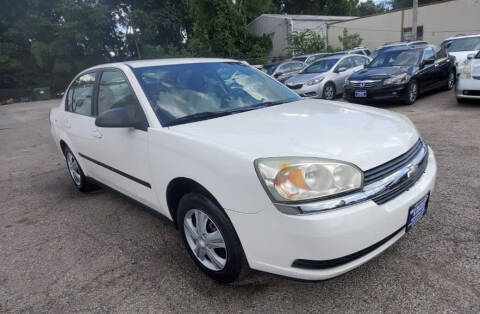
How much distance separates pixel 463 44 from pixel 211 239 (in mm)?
12515

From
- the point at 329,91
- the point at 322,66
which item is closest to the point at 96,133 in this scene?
the point at 329,91

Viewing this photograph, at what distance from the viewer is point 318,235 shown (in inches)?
67.4

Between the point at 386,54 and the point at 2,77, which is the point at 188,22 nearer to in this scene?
the point at 2,77

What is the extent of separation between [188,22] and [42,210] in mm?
36347

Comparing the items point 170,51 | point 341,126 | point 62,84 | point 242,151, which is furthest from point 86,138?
point 62,84

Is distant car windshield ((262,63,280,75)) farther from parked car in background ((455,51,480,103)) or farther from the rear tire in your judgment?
Result: the rear tire

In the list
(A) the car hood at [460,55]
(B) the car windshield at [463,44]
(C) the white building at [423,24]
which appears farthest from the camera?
(C) the white building at [423,24]

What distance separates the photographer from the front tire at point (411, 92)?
808 cm

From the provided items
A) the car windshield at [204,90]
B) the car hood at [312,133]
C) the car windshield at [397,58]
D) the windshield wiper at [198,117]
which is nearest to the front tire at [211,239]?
the car hood at [312,133]

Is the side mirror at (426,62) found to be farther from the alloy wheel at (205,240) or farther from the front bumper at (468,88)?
the alloy wheel at (205,240)

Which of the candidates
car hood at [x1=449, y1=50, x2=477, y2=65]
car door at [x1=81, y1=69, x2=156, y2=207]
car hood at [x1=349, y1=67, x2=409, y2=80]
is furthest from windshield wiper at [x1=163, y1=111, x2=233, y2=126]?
car hood at [x1=449, y1=50, x2=477, y2=65]

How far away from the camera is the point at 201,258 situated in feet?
8.04

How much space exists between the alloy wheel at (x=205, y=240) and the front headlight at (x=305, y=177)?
1.85 feet

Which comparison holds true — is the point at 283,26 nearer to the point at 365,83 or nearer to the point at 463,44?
the point at 463,44
